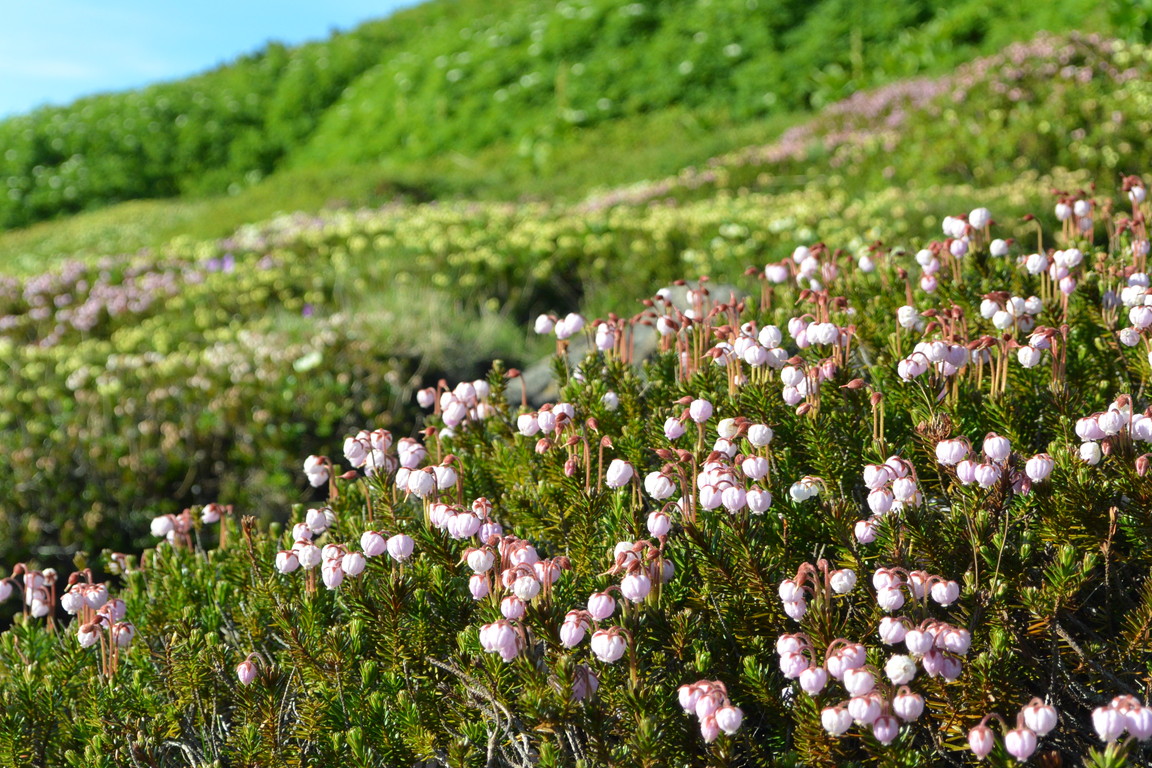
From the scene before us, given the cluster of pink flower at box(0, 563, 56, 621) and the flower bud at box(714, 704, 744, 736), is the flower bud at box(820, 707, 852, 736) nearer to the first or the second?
the flower bud at box(714, 704, 744, 736)

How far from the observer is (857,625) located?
2309 mm

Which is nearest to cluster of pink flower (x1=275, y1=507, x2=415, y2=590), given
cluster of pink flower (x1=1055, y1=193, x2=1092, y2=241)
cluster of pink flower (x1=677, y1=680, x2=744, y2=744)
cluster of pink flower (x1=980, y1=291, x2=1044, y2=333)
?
cluster of pink flower (x1=677, y1=680, x2=744, y2=744)

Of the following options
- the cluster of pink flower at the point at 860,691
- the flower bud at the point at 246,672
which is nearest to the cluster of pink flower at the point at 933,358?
the cluster of pink flower at the point at 860,691

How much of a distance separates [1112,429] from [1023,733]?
858 mm

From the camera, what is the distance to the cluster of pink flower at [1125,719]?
1.69m

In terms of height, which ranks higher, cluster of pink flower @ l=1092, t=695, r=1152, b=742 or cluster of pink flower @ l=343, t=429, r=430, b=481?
cluster of pink flower @ l=343, t=429, r=430, b=481

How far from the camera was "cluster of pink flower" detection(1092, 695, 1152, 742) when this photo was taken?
169 cm

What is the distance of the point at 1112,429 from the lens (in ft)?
7.28

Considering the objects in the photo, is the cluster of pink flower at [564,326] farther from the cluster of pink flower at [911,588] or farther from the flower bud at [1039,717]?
the flower bud at [1039,717]

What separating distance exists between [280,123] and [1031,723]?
101ft

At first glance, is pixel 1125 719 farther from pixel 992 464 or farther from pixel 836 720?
pixel 992 464

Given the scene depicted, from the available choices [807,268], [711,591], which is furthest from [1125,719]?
[807,268]

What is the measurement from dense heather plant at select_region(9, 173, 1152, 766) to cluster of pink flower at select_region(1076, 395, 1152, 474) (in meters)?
0.01

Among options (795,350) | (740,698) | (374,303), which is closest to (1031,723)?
(740,698)
